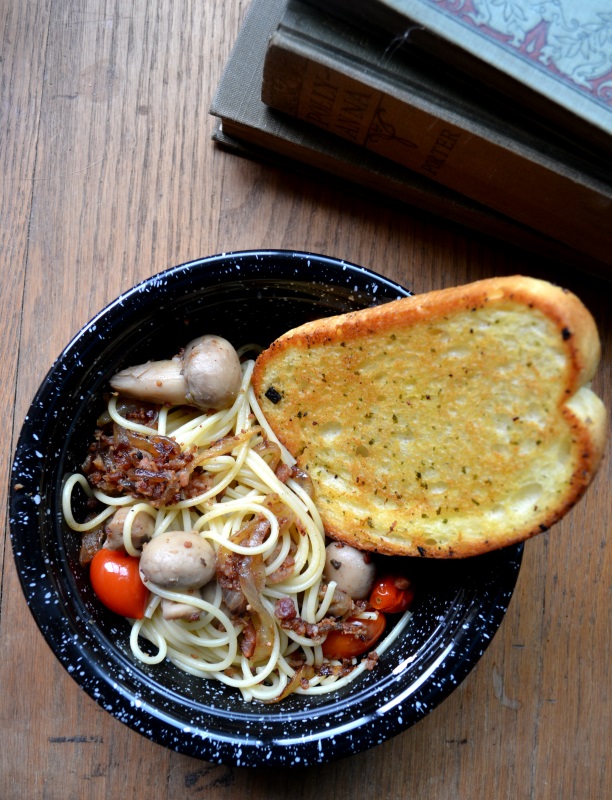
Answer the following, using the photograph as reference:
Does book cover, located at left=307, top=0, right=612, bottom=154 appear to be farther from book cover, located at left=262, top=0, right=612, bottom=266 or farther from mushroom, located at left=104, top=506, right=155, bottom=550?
mushroom, located at left=104, top=506, right=155, bottom=550

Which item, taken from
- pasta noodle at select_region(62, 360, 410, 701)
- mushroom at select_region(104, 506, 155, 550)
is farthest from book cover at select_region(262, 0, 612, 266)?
mushroom at select_region(104, 506, 155, 550)

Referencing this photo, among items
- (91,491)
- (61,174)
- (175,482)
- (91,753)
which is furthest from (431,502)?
(61,174)

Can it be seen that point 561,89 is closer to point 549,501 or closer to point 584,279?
point 584,279

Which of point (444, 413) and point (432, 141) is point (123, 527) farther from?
point (432, 141)

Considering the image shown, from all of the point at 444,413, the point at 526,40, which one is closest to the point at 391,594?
the point at 444,413

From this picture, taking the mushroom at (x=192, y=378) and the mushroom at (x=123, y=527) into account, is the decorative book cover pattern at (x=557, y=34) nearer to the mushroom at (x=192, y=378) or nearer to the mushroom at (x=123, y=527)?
the mushroom at (x=192, y=378)

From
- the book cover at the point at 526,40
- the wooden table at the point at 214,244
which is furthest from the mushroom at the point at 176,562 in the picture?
the book cover at the point at 526,40
